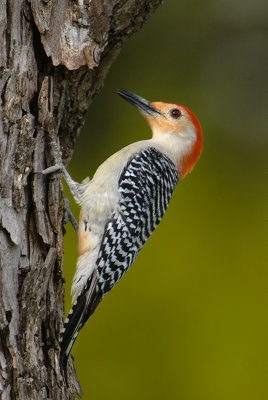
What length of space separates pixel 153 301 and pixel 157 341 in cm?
38

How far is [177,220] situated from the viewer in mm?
6191

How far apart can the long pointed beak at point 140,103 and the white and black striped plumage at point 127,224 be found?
0.52m

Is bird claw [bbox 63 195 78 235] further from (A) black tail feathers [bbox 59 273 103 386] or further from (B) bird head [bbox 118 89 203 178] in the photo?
(B) bird head [bbox 118 89 203 178]

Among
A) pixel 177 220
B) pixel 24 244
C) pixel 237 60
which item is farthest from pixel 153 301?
pixel 237 60

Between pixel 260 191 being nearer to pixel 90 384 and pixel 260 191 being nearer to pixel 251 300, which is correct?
pixel 251 300

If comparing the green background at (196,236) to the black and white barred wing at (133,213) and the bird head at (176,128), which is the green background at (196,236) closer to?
the bird head at (176,128)

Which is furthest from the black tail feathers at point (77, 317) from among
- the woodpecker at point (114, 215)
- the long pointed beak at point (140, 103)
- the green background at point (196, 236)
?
the long pointed beak at point (140, 103)

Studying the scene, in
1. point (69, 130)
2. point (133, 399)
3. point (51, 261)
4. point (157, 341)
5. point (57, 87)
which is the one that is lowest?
point (133, 399)

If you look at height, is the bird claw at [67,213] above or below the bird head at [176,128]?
below

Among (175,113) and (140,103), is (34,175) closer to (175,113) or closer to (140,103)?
(140,103)

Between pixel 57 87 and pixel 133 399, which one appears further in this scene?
pixel 133 399

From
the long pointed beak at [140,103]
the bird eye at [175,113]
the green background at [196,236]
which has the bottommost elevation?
the green background at [196,236]

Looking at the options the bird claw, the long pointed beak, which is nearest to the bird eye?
the long pointed beak

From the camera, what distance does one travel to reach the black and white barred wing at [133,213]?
13.4 ft
